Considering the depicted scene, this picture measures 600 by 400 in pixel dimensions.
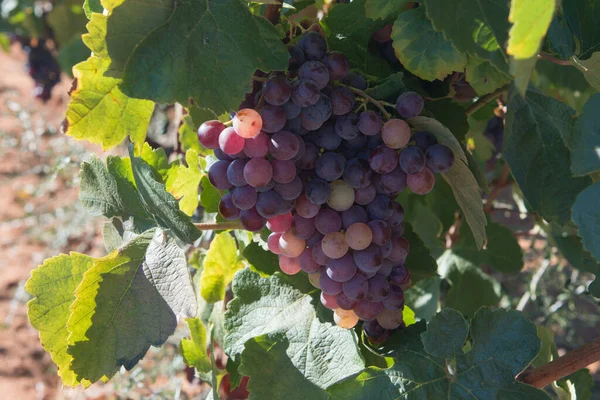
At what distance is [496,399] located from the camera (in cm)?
89

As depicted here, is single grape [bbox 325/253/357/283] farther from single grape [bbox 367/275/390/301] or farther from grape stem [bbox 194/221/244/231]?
grape stem [bbox 194/221/244/231]

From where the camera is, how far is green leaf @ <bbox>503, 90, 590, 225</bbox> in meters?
0.87

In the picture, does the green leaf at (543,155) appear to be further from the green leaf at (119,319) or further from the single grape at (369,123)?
the green leaf at (119,319)

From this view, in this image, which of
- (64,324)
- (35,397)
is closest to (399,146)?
(64,324)

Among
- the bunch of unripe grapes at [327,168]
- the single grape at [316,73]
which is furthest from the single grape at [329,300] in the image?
the single grape at [316,73]

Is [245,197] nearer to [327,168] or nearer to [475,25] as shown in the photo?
[327,168]

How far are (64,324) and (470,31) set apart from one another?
0.77m

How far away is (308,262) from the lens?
0.92m

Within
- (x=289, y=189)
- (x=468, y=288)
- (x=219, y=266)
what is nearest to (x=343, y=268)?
(x=289, y=189)

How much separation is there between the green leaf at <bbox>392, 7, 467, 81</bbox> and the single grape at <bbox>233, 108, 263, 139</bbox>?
212 mm

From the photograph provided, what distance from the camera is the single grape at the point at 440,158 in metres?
0.82

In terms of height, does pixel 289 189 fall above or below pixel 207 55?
below

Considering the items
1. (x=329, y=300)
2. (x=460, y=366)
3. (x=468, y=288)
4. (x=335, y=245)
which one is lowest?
(x=468, y=288)

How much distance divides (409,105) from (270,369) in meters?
0.48
